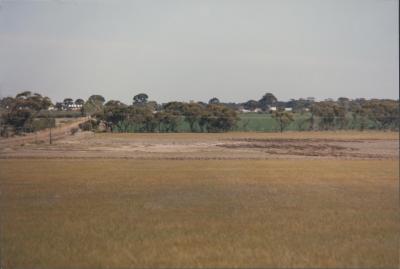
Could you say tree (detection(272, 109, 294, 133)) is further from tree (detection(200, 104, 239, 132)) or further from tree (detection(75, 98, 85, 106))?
tree (detection(75, 98, 85, 106))

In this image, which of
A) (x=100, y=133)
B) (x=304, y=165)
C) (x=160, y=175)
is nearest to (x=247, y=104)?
(x=100, y=133)

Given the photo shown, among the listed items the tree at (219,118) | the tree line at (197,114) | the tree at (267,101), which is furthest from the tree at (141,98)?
the tree at (267,101)

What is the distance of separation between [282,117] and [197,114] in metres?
8.68

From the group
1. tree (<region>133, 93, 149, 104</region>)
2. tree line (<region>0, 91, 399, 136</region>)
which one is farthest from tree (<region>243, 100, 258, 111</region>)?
tree (<region>133, 93, 149, 104</region>)

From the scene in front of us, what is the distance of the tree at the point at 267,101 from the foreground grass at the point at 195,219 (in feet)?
121

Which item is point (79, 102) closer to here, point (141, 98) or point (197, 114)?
point (141, 98)

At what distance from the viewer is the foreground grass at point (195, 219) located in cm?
799

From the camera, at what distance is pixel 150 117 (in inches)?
1807

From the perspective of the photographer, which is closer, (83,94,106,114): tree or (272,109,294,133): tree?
(83,94,106,114): tree

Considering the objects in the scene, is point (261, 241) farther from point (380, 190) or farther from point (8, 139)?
point (8, 139)

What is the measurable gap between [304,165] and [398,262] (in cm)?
1371

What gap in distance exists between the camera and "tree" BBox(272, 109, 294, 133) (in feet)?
171

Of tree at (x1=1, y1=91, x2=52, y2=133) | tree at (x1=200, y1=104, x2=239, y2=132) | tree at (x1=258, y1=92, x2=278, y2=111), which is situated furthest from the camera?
tree at (x1=258, y1=92, x2=278, y2=111)

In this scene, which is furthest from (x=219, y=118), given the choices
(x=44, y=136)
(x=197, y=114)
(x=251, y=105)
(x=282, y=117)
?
(x=44, y=136)
